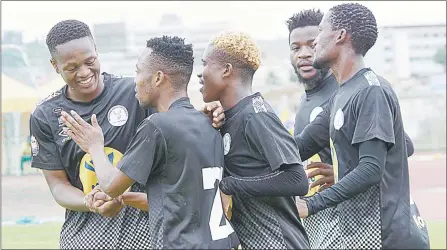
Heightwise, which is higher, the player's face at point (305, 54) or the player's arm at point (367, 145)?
the player's face at point (305, 54)

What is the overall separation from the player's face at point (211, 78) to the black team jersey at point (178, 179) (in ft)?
1.18

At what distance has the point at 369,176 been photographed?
429 centimetres

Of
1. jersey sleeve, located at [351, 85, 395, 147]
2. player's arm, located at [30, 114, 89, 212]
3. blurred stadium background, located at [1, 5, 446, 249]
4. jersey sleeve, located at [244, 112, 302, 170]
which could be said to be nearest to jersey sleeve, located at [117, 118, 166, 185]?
jersey sleeve, located at [244, 112, 302, 170]

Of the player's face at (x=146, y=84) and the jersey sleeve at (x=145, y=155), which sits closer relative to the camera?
the jersey sleeve at (x=145, y=155)

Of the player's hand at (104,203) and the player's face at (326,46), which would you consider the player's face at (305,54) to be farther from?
the player's hand at (104,203)

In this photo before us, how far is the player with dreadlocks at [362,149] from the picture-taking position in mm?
4336

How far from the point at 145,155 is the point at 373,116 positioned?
4.09ft

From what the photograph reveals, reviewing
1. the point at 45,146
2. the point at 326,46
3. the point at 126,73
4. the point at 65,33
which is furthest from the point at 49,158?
the point at 126,73

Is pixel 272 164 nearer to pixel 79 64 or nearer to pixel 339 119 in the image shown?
pixel 339 119

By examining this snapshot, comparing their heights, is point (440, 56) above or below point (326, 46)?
above

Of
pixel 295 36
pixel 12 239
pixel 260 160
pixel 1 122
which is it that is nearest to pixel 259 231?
pixel 260 160

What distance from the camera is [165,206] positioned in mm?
4031

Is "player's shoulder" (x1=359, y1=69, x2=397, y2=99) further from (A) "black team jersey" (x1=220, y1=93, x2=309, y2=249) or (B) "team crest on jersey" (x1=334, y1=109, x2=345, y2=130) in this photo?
(A) "black team jersey" (x1=220, y1=93, x2=309, y2=249)

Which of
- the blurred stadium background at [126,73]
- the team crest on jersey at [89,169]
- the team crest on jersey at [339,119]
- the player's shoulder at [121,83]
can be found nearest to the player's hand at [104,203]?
the team crest on jersey at [89,169]
